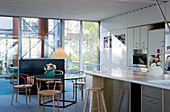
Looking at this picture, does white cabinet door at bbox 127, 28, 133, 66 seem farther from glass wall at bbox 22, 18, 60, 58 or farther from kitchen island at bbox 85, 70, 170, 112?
glass wall at bbox 22, 18, 60, 58

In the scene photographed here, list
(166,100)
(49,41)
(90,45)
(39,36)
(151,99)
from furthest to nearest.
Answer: (90,45) → (49,41) → (39,36) → (151,99) → (166,100)

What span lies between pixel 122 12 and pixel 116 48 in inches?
50.8

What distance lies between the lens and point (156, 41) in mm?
5961

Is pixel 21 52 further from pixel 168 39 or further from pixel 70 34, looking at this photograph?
Answer: pixel 168 39

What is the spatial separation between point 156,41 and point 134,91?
2401mm

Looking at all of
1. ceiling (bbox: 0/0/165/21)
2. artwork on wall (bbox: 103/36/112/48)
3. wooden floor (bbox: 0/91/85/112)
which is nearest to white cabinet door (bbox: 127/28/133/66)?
ceiling (bbox: 0/0/165/21)

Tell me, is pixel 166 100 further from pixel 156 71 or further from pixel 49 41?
pixel 49 41

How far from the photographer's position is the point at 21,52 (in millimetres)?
8109

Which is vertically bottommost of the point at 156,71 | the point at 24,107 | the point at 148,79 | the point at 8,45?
the point at 24,107

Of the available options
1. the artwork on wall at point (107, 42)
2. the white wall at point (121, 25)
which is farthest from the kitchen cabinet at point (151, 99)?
the artwork on wall at point (107, 42)

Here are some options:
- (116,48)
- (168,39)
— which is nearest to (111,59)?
(116,48)

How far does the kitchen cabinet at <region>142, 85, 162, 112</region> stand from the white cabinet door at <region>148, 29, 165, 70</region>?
7.76 ft

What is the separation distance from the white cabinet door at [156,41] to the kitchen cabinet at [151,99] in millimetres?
2365

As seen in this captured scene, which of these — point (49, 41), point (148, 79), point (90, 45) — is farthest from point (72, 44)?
point (148, 79)
